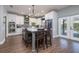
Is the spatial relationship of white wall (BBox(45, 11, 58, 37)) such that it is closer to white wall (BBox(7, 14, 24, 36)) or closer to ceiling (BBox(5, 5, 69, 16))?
ceiling (BBox(5, 5, 69, 16))

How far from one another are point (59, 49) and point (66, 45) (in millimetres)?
227

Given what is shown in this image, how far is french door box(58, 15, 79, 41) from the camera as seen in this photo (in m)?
2.79

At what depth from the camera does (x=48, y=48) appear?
2.85 metres

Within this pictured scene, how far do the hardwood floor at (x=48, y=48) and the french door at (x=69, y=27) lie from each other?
0.49ft

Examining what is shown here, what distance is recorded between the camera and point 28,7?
2.80 m

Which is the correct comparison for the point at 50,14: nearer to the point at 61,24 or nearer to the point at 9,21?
the point at 61,24

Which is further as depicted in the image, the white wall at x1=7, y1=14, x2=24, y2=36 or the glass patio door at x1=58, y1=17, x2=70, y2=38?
the glass patio door at x1=58, y1=17, x2=70, y2=38

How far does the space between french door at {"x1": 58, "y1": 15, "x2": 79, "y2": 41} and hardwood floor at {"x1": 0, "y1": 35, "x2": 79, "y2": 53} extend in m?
0.15

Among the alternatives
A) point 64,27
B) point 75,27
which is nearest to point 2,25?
point 64,27

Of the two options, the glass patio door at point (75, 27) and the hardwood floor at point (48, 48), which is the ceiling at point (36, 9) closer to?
the glass patio door at point (75, 27)

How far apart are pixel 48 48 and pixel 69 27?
85cm

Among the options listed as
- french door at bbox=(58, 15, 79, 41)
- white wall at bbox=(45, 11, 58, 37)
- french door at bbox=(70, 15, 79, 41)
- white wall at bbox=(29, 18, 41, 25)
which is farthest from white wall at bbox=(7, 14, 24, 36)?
french door at bbox=(70, 15, 79, 41)

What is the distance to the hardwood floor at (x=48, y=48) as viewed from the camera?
2.77 meters

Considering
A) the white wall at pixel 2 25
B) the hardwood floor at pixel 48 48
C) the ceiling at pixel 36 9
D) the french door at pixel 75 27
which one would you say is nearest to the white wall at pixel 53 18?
the ceiling at pixel 36 9
